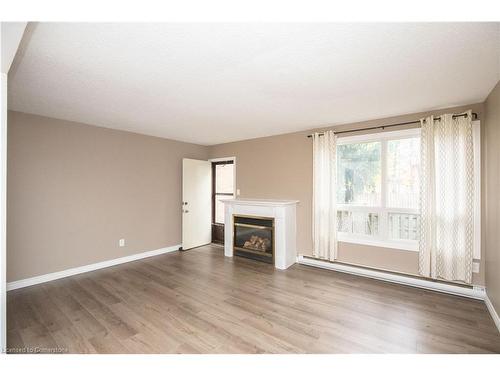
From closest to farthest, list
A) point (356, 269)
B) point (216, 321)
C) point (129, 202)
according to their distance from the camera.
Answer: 1. point (216, 321)
2. point (356, 269)
3. point (129, 202)

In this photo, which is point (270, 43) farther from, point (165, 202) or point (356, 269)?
point (165, 202)

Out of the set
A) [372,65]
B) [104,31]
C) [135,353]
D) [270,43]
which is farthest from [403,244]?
[104,31]

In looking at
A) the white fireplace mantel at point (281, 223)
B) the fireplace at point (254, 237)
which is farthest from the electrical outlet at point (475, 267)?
the fireplace at point (254, 237)

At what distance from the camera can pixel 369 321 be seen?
2.37 metres

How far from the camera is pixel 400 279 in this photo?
3324 mm

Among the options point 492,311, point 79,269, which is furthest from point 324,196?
point 79,269

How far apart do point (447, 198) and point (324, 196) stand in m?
1.58

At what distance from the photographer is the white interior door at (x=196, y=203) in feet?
16.7

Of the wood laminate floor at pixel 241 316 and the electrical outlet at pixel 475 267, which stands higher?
the electrical outlet at pixel 475 267

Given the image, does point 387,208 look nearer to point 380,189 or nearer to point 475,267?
point 380,189

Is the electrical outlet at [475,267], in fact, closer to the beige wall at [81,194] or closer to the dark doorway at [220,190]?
the dark doorway at [220,190]

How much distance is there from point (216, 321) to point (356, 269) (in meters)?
2.44

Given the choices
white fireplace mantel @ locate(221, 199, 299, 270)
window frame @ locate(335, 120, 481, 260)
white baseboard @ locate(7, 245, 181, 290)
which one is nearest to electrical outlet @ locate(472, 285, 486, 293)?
window frame @ locate(335, 120, 481, 260)

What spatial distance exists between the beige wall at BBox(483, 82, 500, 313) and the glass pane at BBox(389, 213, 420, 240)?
720 millimetres
